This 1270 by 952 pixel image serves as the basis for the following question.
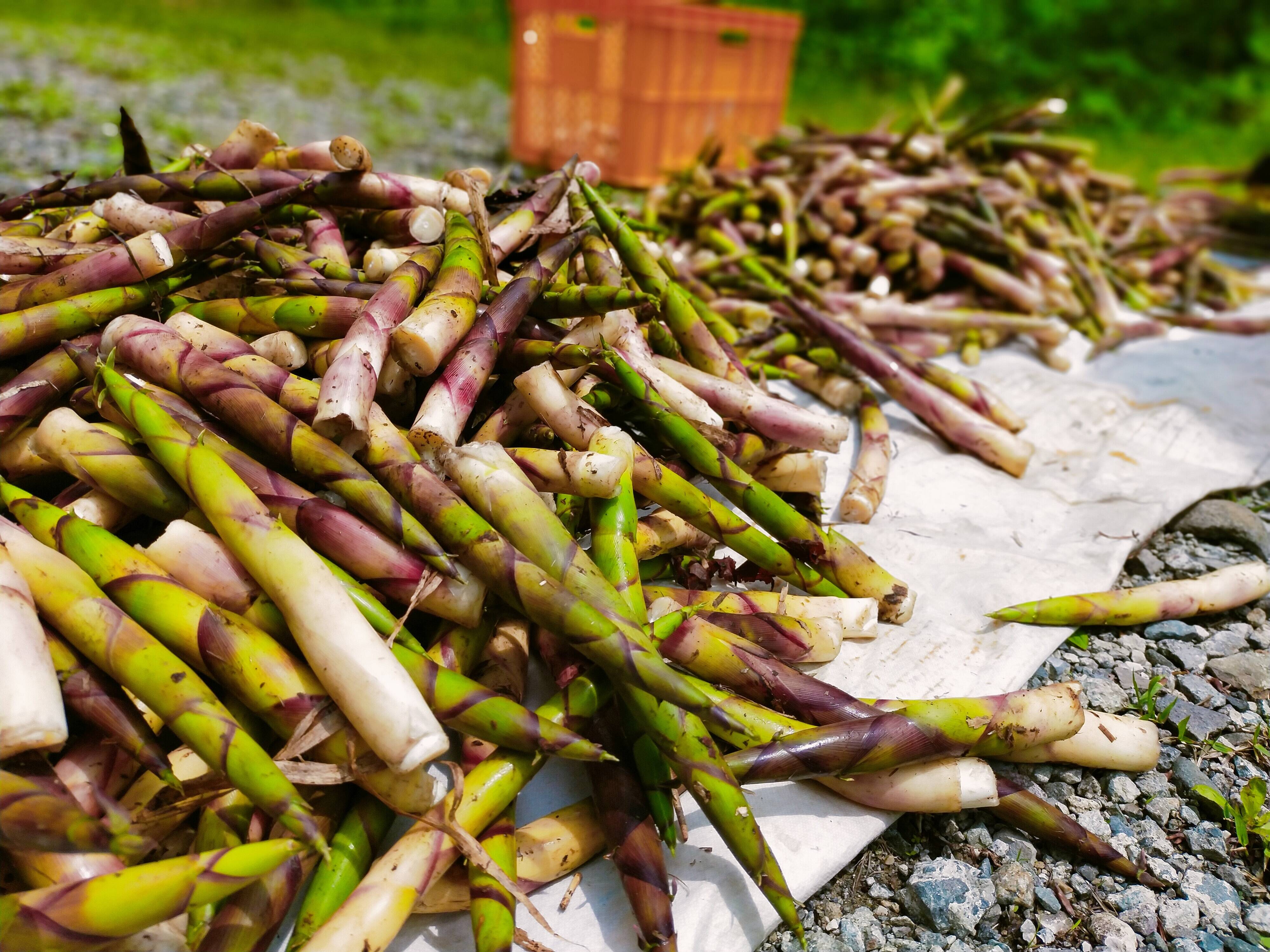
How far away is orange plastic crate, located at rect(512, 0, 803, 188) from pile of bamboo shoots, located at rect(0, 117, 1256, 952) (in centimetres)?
411

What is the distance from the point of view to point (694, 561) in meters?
2.32

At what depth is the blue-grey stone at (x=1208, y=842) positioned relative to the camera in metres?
1.90

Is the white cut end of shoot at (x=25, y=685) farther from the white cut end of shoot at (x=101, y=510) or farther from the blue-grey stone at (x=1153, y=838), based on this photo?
the blue-grey stone at (x=1153, y=838)

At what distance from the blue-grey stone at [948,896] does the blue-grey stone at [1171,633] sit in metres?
1.09

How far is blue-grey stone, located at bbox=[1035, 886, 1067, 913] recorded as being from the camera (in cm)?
179

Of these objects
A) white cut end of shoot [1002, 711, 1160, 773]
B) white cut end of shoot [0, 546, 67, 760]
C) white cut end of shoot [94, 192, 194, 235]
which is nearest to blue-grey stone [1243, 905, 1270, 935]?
white cut end of shoot [1002, 711, 1160, 773]

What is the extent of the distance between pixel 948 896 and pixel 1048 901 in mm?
225

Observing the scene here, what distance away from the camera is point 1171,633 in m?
2.53

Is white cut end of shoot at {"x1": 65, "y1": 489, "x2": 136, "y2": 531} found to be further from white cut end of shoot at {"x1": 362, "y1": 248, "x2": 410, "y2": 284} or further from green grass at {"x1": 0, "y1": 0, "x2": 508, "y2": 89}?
green grass at {"x1": 0, "y1": 0, "x2": 508, "y2": 89}

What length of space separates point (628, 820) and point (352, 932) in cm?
51

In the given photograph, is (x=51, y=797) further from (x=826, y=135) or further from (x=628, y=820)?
(x=826, y=135)

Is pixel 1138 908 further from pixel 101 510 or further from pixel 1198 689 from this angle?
pixel 101 510

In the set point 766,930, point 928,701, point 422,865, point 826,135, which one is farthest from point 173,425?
point 826,135

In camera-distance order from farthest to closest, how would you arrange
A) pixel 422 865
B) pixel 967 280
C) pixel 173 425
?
pixel 967 280 → pixel 173 425 → pixel 422 865
